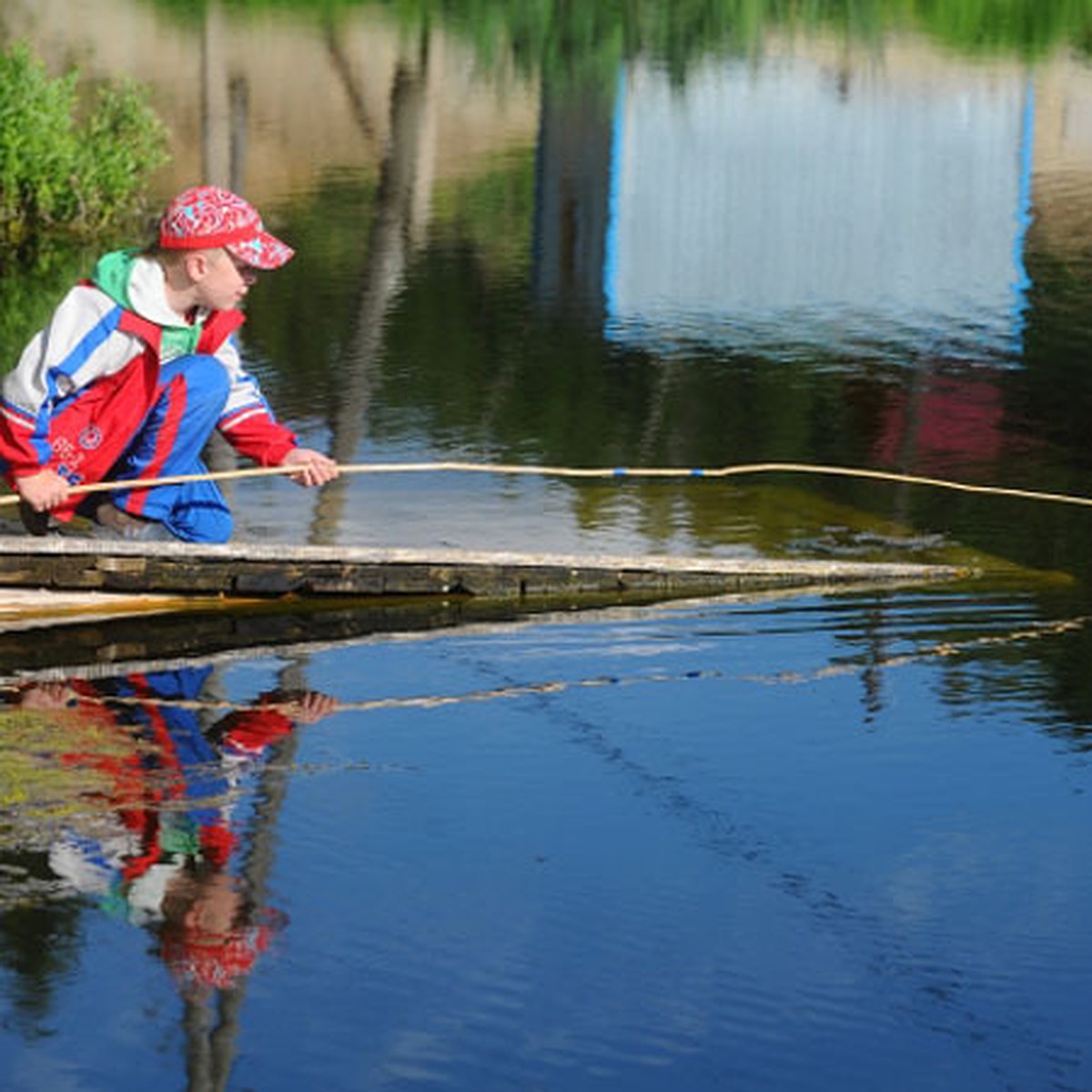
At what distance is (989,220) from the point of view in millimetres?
18797

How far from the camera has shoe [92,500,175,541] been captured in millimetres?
8742

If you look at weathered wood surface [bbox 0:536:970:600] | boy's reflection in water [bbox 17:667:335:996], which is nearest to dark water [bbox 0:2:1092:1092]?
boy's reflection in water [bbox 17:667:335:996]

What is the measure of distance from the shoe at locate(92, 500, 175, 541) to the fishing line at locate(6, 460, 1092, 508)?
0.12 meters

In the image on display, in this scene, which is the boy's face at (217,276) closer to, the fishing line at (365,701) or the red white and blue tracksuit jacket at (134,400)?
the red white and blue tracksuit jacket at (134,400)

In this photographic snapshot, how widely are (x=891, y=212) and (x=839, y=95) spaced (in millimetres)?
5687

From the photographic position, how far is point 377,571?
28.8 ft

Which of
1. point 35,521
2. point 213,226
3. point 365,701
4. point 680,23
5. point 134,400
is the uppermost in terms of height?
point 213,226

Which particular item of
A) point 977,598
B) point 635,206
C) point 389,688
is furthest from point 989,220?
point 389,688

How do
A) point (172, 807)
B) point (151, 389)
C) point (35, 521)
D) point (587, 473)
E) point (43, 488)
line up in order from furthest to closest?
point (587, 473), point (35, 521), point (151, 389), point (43, 488), point (172, 807)

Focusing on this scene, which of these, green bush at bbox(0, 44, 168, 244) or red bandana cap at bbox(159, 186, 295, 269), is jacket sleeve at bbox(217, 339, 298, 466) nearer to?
red bandana cap at bbox(159, 186, 295, 269)

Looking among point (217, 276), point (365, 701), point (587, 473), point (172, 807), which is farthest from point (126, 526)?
point (172, 807)

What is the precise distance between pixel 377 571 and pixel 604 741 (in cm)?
155

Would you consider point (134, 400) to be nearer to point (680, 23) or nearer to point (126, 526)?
point (126, 526)

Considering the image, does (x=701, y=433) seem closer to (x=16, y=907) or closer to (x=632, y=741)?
(x=632, y=741)
